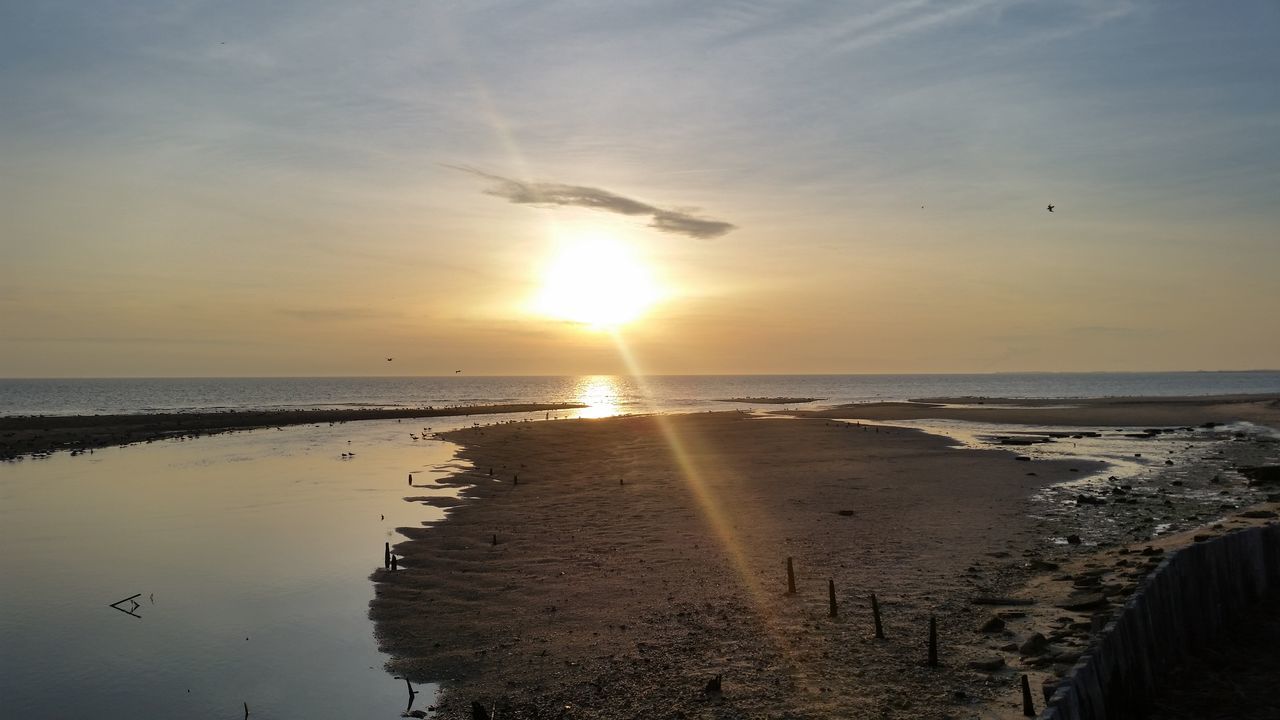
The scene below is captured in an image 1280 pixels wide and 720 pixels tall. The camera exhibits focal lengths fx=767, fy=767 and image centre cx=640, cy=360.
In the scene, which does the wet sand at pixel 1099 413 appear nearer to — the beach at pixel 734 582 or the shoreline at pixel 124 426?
the beach at pixel 734 582

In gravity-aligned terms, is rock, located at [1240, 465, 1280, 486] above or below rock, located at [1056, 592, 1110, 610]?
above

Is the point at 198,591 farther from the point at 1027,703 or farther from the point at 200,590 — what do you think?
the point at 1027,703

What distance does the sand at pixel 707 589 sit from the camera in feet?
45.3

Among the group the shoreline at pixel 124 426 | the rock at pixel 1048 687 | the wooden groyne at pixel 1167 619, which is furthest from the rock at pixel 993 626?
the shoreline at pixel 124 426

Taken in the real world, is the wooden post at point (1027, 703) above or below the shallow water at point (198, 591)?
above

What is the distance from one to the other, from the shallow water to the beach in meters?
1.64

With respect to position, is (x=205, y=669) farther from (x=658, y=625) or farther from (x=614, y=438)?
(x=614, y=438)

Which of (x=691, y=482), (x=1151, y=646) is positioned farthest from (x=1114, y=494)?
(x=1151, y=646)

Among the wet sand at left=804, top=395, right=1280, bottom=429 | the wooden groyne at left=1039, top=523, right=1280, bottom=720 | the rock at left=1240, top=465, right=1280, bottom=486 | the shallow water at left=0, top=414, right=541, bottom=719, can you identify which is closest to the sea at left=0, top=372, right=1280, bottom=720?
the shallow water at left=0, top=414, right=541, bottom=719

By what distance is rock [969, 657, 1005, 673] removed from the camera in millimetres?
13977

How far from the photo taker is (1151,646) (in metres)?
13.2

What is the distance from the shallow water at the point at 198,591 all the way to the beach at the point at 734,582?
164 cm

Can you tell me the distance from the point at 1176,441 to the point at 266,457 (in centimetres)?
6820

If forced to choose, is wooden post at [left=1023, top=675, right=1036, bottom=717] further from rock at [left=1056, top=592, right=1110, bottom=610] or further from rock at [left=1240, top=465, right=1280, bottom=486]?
rock at [left=1240, top=465, right=1280, bottom=486]
